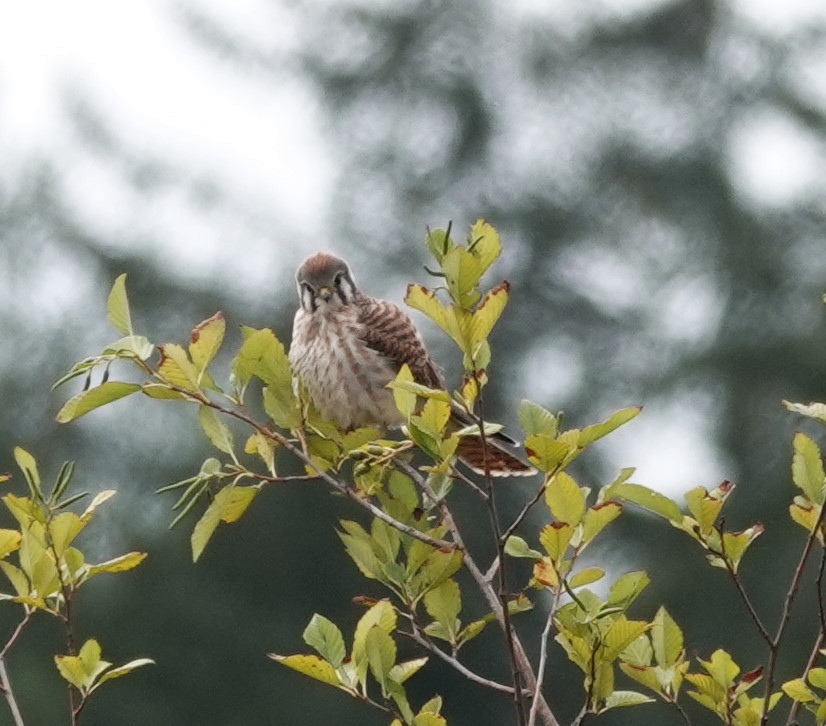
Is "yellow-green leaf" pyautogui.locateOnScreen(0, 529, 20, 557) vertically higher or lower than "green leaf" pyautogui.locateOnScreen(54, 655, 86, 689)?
higher

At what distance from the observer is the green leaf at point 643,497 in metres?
2.70

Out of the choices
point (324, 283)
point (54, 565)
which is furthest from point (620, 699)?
point (324, 283)

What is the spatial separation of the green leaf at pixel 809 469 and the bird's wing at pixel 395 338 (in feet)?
6.85

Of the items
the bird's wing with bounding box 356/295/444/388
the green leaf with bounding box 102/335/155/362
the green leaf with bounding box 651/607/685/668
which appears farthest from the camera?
the bird's wing with bounding box 356/295/444/388

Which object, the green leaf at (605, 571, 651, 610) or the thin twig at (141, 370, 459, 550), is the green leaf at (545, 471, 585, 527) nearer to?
the green leaf at (605, 571, 651, 610)

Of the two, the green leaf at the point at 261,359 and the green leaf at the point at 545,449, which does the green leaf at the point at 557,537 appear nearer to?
the green leaf at the point at 545,449

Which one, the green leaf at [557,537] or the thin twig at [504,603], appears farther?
the green leaf at [557,537]

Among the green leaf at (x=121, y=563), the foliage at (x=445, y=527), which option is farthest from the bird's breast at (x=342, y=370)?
the green leaf at (x=121, y=563)

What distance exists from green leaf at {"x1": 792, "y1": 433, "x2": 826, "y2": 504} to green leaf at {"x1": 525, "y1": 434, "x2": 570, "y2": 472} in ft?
1.24

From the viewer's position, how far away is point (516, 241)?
64.0ft

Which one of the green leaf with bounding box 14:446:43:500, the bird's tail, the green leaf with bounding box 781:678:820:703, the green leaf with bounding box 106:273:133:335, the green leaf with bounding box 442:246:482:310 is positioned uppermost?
the green leaf with bounding box 442:246:482:310

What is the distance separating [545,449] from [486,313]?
188 millimetres

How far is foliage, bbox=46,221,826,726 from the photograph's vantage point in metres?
2.58

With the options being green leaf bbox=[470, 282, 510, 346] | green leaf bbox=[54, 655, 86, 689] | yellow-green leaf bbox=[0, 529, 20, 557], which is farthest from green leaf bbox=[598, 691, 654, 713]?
yellow-green leaf bbox=[0, 529, 20, 557]
